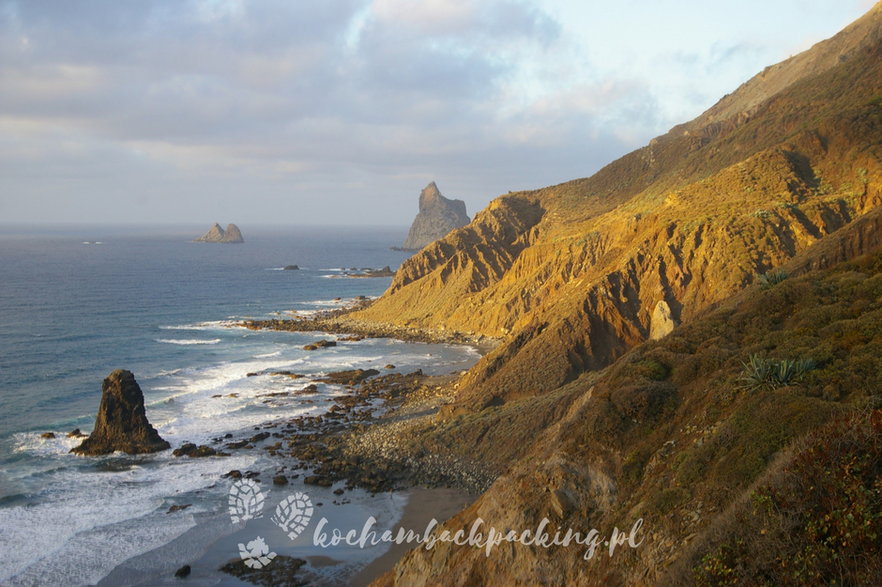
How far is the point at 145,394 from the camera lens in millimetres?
50969

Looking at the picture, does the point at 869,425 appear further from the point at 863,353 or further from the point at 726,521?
the point at 863,353

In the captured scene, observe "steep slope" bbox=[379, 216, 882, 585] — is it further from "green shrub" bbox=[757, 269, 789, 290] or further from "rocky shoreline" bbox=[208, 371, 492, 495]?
"rocky shoreline" bbox=[208, 371, 492, 495]

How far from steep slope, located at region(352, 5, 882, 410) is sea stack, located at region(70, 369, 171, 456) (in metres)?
19.3

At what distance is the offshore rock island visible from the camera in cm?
988

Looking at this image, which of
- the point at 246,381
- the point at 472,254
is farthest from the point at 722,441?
the point at 472,254

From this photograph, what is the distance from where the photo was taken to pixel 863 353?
14.9 metres

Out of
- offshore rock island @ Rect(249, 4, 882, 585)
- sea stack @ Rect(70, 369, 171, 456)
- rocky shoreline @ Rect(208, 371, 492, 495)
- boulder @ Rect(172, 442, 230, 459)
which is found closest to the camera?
offshore rock island @ Rect(249, 4, 882, 585)

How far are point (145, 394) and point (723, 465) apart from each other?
1888 inches

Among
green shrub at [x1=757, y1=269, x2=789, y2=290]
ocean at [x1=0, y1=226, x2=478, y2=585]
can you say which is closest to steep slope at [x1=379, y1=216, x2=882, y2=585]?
green shrub at [x1=757, y1=269, x2=789, y2=290]

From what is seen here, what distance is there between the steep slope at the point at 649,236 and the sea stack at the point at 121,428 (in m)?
19.3

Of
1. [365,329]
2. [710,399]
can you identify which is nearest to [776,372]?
[710,399]

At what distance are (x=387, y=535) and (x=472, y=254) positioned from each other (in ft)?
218

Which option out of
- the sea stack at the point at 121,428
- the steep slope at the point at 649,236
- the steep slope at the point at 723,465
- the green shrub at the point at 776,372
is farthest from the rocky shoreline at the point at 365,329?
the green shrub at the point at 776,372

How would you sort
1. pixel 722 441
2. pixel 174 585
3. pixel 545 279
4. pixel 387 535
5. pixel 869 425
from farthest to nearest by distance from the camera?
pixel 545 279 → pixel 387 535 → pixel 174 585 → pixel 722 441 → pixel 869 425
